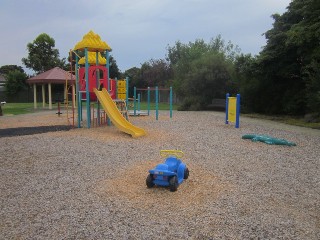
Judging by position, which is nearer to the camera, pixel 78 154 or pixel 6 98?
pixel 78 154

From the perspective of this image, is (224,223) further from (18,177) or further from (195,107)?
(195,107)

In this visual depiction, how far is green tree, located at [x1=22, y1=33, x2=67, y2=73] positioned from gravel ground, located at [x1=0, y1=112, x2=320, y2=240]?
37753 mm

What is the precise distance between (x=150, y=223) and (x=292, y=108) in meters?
16.1

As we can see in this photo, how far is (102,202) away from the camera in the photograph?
4.36 m

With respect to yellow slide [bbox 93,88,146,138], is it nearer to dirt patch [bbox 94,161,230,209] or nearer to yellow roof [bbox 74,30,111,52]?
yellow roof [bbox 74,30,111,52]

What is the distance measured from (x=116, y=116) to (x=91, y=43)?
2.86 metres

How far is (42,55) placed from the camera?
4366cm

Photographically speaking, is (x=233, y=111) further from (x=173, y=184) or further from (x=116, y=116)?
(x=173, y=184)

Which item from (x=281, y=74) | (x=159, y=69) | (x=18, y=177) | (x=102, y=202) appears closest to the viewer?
(x=102, y=202)

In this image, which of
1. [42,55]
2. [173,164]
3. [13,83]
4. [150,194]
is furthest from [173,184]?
[42,55]

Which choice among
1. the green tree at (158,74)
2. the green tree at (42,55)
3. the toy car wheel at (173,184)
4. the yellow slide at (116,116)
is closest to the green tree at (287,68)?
the yellow slide at (116,116)

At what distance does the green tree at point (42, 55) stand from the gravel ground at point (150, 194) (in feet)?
124

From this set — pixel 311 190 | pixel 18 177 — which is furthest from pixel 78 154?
pixel 311 190

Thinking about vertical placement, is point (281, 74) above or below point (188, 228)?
above
